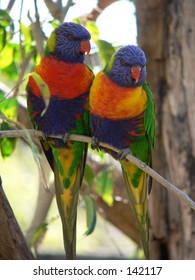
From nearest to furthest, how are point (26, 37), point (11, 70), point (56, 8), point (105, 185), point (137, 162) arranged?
point (137, 162) < point (11, 70) < point (26, 37) < point (56, 8) < point (105, 185)

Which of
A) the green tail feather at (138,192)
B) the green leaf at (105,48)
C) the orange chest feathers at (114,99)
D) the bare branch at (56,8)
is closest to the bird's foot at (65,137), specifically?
the orange chest feathers at (114,99)

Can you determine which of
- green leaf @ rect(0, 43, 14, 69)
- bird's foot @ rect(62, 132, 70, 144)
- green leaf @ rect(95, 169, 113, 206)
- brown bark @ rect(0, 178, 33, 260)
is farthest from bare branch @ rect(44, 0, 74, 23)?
brown bark @ rect(0, 178, 33, 260)

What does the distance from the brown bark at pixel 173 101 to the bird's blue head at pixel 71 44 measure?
0.64 meters

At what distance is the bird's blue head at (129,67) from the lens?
7.14 ft

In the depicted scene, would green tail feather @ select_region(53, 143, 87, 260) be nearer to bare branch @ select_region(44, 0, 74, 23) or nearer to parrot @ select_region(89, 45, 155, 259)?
parrot @ select_region(89, 45, 155, 259)

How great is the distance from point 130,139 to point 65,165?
26cm

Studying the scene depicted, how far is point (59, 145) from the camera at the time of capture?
90.5 inches

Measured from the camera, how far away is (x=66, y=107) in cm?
229

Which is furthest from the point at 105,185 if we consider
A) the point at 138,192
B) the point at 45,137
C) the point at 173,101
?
the point at 45,137

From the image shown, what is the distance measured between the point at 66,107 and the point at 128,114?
0.77 feet

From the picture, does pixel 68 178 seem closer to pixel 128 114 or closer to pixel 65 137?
pixel 65 137

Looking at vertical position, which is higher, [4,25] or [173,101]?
[4,25]

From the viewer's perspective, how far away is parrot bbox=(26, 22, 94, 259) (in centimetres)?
224

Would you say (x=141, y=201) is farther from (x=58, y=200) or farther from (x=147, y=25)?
(x=147, y=25)
